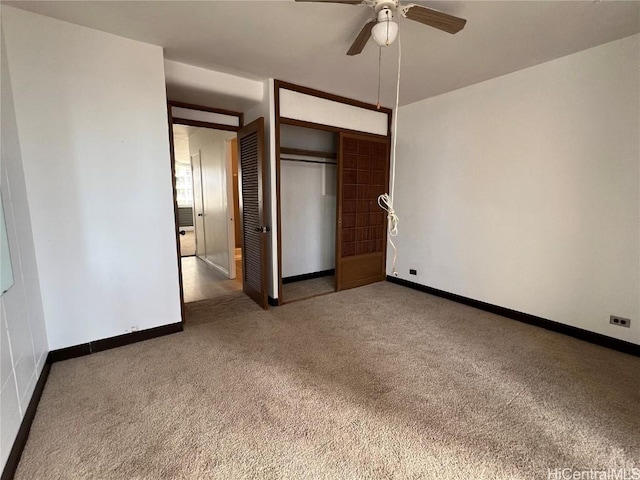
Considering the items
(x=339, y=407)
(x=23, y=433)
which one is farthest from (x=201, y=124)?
(x=339, y=407)

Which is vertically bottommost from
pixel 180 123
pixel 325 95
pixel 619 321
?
pixel 619 321

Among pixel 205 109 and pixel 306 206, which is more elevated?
pixel 205 109

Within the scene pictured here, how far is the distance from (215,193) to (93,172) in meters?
2.60

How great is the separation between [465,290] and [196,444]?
126 inches

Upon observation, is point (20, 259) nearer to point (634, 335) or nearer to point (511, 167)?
point (511, 167)

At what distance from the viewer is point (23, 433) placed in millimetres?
1550

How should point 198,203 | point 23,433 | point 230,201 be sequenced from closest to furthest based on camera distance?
point 23,433
point 230,201
point 198,203

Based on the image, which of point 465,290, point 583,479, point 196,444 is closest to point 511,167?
point 465,290

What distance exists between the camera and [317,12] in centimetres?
202

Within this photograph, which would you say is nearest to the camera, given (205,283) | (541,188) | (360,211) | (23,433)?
(23,433)

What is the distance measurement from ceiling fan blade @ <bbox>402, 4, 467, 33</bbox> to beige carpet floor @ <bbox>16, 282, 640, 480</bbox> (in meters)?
2.35

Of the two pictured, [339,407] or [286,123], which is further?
[286,123]

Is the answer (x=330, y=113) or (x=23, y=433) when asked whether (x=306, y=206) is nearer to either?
(x=330, y=113)

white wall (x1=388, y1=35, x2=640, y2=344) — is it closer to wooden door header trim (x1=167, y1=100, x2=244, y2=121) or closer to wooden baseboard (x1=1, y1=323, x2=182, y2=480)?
wooden door header trim (x1=167, y1=100, x2=244, y2=121)
